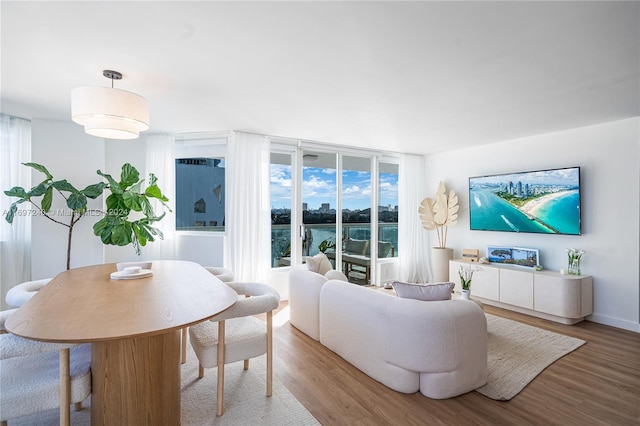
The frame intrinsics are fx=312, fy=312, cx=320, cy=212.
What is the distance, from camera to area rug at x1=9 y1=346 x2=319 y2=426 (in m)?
1.95

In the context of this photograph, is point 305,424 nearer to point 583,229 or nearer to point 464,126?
point 464,126

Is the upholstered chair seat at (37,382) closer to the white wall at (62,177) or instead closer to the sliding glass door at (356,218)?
the white wall at (62,177)

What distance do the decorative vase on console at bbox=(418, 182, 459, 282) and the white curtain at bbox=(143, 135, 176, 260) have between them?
4141mm

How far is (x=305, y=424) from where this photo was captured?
194 cm

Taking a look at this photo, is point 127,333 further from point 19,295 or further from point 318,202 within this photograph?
point 318,202

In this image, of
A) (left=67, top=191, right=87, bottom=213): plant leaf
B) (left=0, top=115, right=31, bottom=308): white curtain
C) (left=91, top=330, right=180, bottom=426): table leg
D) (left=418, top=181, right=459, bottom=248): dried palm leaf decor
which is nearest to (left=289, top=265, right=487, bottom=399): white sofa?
(left=91, top=330, right=180, bottom=426): table leg

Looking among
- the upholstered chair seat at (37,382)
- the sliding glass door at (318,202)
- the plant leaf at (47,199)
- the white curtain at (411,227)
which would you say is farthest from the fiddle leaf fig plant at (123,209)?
the white curtain at (411,227)

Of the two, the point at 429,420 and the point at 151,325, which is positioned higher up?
the point at 151,325

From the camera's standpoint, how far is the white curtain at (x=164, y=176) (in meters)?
4.34

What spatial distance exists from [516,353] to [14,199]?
19.3ft

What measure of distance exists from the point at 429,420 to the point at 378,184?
14.0 feet

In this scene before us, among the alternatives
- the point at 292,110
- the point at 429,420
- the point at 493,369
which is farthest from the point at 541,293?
the point at 292,110

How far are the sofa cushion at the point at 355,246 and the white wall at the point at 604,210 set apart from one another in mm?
2389

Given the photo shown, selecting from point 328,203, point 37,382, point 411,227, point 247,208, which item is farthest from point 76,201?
point 411,227
